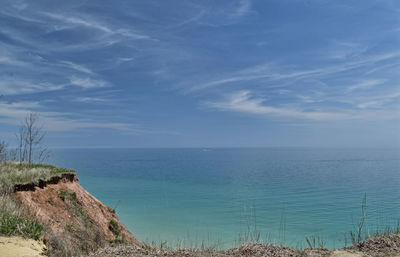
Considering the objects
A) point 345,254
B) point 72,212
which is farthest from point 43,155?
point 345,254

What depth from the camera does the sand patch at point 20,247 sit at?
614 centimetres

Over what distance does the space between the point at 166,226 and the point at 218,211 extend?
8.96 m

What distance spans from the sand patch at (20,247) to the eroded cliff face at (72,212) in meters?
3.87

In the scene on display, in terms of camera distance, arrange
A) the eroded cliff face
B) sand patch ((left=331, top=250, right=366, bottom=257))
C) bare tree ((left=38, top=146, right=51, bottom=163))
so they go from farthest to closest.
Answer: bare tree ((left=38, top=146, right=51, bottom=163)), the eroded cliff face, sand patch ((left=331, top=250, right=366, bottom=257))

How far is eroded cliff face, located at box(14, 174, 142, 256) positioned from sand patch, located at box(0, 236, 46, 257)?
3872 millimetres

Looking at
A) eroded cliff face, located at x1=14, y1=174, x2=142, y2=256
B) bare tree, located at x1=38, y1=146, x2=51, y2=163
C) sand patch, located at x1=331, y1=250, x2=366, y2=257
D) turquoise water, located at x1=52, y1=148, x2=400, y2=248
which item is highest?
bare tree, located at x1=38, y1=146, x2=51, y2=163

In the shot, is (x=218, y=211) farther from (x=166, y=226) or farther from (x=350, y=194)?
(x=350, y=194)

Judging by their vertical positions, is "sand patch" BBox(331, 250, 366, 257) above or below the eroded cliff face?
above

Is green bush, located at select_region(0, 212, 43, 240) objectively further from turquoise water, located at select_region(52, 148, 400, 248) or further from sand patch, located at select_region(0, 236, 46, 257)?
turquoise water, located at select_region(52, 148, 400, 248)

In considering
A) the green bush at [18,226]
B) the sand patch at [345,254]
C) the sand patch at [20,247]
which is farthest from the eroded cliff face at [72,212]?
the sand patch at [345,254]

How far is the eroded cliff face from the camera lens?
39.4 feet

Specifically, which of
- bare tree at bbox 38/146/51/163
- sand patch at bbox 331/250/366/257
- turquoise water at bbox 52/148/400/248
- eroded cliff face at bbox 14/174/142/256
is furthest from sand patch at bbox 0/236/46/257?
bare tree at bbox 38/146/51/163

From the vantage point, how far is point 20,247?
6.50m

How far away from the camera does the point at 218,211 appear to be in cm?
3578
